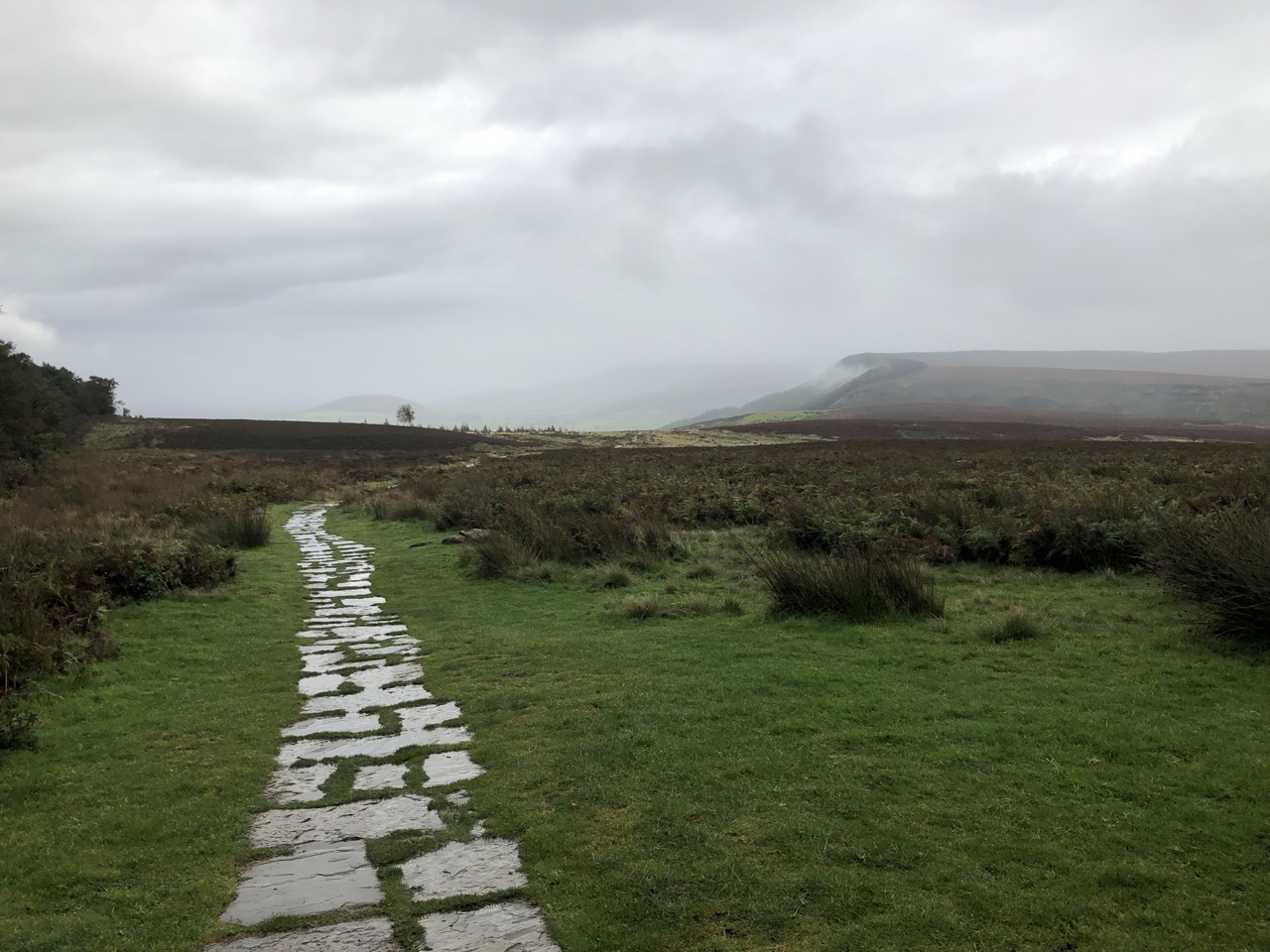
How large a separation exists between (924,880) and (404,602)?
942cm

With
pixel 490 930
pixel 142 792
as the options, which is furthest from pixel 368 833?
pixel 142 792

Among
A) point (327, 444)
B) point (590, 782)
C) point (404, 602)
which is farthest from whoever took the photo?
point (327, 444)

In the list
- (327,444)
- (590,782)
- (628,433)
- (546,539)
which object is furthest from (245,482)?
(628,433)

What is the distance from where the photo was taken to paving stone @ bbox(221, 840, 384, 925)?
3777 millimetres

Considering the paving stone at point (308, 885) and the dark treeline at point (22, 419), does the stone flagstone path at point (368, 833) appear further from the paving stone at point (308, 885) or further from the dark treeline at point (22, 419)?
the dark treeline at point (22, 419)

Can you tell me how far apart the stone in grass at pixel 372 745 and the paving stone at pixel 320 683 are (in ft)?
4.48

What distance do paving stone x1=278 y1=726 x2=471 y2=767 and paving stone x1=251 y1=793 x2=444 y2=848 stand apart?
849 millimetres

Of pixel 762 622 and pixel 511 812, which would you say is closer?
pixel 511 812

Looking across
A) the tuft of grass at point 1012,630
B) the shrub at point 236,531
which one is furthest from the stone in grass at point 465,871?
the shrub at point 236,531

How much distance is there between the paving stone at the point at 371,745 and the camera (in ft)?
19.0

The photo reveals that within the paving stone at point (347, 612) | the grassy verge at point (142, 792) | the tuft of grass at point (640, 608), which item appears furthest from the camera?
the paving stone at point (347, 612)

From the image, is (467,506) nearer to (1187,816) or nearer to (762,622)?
(762,622)

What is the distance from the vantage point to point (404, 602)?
11.7 metres

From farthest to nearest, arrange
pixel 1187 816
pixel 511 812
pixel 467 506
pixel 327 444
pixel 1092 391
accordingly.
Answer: pixel 1092 391 → pixel 327 444 → pixel 467 506 → pixel 511 812 → pixel 1187 816
